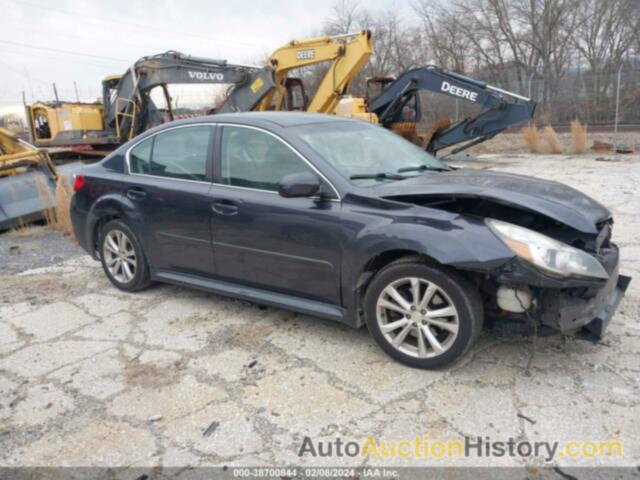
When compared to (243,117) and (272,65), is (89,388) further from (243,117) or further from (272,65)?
(272,65)

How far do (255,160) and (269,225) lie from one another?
58cm

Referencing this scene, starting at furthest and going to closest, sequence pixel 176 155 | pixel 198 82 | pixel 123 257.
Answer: pixel 198 82 < pixel 123 257 < pixel 176 155

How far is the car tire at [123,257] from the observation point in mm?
4777

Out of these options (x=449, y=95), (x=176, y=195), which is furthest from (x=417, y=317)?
(x=449, y=95)

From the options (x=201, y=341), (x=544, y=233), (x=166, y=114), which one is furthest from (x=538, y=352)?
(x=166, y=114)

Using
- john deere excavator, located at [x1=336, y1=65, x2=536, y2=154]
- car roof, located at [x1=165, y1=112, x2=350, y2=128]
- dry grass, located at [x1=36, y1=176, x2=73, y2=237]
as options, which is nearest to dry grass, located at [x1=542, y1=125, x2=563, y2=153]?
john deere excavator, located at [x1=336, y1=65, x2=536, y2=154]

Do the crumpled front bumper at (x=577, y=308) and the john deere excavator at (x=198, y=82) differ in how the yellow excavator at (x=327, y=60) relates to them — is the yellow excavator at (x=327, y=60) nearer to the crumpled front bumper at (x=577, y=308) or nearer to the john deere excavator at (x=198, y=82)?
the john deere excavator at (x=198, y=82)

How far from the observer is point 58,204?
7.67 metres

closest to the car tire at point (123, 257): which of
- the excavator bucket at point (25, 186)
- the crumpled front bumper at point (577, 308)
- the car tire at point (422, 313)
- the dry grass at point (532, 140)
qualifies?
the car tire at point (422, 313)

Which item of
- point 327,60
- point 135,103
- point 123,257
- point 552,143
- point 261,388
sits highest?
point 327,60

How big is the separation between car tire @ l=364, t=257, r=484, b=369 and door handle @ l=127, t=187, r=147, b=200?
7.70 feet

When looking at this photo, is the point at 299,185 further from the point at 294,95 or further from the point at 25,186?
the point at 294,95

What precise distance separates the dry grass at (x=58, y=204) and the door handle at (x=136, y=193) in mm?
3265

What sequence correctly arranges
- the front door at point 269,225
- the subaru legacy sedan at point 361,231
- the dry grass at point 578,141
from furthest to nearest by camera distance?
the dry grass at point 578,141 → the front door at point 269,225 → the subaru legacy sedan at point 361,231
